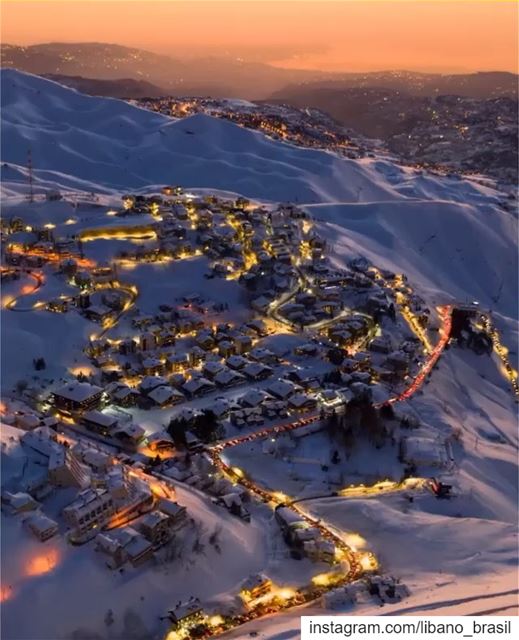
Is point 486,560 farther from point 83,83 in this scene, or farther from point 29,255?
point 83,83

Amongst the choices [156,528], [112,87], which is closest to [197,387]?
[156,528]

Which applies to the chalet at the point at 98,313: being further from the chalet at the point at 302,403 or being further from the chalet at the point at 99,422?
the chalet at the point at 302,403

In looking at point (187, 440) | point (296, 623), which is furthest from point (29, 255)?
point (296, 623)

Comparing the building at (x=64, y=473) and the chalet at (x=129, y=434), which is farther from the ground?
the building at (x=64, y=473)

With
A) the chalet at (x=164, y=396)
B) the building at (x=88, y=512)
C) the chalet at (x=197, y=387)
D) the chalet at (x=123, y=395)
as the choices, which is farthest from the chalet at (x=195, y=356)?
the building at (x=88, y=512)

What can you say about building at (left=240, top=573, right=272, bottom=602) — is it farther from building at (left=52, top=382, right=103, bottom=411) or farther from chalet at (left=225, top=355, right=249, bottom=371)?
chalet at (left=225, top=355, right=249, bottom=371)

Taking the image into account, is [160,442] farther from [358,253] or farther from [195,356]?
[358,253]

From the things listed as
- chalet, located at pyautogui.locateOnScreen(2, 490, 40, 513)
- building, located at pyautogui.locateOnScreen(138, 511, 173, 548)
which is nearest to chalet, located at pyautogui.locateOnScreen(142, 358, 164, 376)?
chalet, located at pyautogui.locateOnScreen(2, 490, 40, 513)
